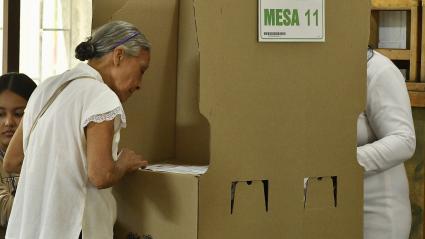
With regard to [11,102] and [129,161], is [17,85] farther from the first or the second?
[129,161]

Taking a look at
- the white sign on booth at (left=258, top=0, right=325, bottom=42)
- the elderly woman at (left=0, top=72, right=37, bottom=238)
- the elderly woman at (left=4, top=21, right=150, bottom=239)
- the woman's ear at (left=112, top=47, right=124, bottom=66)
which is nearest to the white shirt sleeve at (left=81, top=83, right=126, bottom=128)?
the elderly woman at (left=4, top=21, right=150, bottom=239)

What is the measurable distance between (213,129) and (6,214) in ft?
3.02

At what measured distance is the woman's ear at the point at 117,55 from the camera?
163cm

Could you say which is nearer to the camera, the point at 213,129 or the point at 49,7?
the point at 213,129

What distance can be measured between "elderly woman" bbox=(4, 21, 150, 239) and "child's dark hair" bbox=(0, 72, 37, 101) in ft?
2.45

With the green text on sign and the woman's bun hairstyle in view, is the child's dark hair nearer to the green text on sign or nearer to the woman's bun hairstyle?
the woman's bun hairstyle

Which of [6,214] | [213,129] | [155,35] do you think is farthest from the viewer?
[6,214]

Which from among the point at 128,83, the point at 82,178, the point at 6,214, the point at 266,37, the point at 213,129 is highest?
the point at 266,37

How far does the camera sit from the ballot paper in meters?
1.66

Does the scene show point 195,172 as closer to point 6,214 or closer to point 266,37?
point 266,37

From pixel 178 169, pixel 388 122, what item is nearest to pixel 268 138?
pixel 178 169

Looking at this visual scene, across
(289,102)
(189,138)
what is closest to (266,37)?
(289,102)

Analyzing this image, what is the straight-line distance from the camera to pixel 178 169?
1.72 metres

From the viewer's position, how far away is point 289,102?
1.61 m
